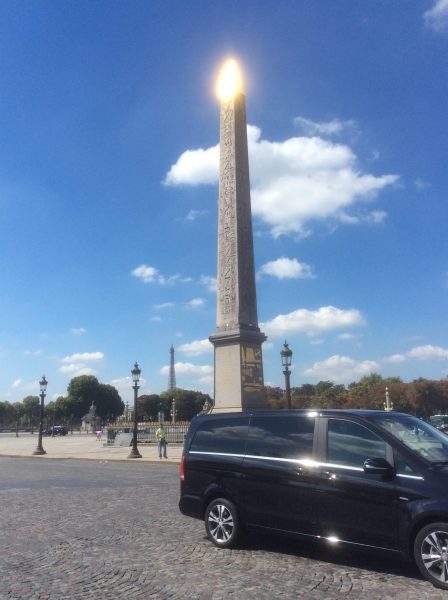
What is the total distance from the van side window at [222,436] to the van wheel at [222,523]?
73cm

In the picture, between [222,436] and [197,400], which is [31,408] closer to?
[197,400]

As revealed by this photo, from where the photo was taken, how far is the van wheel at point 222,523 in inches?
292

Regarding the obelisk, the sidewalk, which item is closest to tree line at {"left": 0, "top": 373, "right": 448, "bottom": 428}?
the sidewalk

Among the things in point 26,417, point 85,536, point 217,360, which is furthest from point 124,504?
point 26,417

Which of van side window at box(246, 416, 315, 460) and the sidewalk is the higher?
→ van side window at box(246, 416, 315, 460)

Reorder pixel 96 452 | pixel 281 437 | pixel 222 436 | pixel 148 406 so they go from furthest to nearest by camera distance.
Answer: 1. pixel 148 406
2. pixel 96 452
3. pixel 222 436
4. pixel 281 437

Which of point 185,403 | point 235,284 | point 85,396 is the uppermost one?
point 235,284

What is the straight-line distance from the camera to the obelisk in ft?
73.7

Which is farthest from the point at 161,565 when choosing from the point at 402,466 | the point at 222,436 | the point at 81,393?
the point at 81,393

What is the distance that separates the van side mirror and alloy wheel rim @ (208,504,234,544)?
2.37 metres

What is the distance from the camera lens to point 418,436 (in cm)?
646

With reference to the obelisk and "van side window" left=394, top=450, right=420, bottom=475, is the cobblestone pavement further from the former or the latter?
the obelisk

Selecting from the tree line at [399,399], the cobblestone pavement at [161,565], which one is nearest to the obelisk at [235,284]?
the cobblestone pavement at [161,565]

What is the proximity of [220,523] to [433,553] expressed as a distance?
3.04 meters
